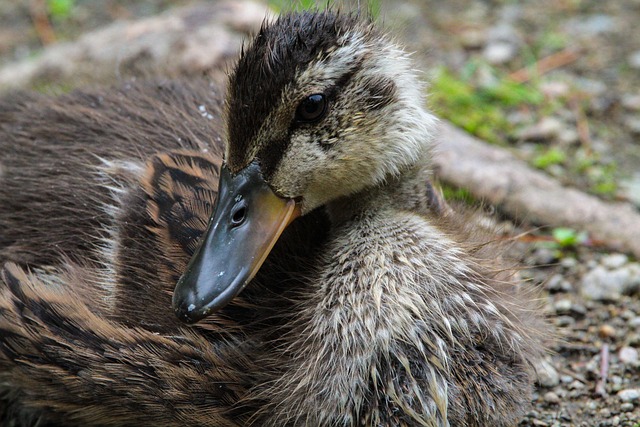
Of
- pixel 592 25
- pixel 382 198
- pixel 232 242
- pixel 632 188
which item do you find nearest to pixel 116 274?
pixel 232 242

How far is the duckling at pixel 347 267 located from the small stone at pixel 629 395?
1.61 feet

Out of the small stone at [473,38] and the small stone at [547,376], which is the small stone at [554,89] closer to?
the small stone at [473,38]

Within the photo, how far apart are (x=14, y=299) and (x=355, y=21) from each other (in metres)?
1.29

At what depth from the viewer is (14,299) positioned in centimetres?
252

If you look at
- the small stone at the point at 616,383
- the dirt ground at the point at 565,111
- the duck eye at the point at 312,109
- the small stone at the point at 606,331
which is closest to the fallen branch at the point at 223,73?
the dirt ground at the point at 565,111

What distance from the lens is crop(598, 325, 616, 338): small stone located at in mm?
3115

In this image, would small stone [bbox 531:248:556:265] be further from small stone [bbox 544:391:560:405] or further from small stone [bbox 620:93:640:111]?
small stone [bbox 620:93:640:111]

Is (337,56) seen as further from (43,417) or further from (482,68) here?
(482,68)

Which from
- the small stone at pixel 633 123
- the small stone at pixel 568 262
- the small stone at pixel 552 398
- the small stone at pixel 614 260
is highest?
the small stone at pixel 552 398

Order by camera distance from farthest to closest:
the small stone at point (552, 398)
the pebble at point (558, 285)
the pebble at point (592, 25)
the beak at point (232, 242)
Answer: the pebble at point (592, 25) < the pebble at point (558, 285) < the small stone at point (552, 398) < the beak at point (232, 242)

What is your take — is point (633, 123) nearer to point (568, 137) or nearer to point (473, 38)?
point (568, 137)

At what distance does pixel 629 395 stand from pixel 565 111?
2.00m

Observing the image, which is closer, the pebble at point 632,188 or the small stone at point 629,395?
the small stone at point 629,395

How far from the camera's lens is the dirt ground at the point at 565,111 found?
291 centimetres
